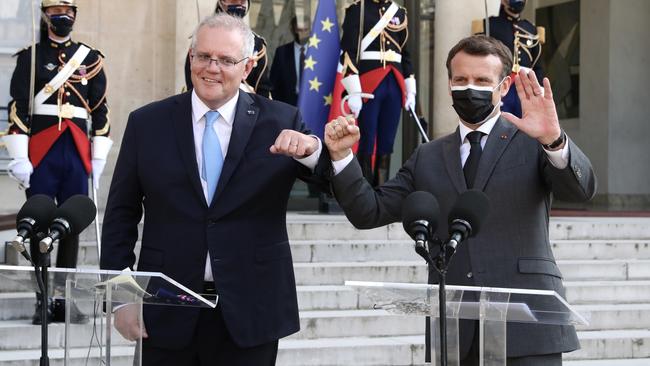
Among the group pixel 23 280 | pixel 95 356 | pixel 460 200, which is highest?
pixel 460 200

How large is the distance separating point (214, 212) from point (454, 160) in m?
0.84

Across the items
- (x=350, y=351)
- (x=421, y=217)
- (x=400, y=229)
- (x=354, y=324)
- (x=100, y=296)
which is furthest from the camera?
(x=400, y=229)

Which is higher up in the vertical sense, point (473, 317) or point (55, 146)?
point (55, 146)

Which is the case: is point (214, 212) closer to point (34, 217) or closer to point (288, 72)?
point (34, 217)

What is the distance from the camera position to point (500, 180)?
395 centimetres

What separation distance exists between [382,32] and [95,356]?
6752mm

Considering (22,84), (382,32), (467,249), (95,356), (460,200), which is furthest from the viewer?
(382,32)

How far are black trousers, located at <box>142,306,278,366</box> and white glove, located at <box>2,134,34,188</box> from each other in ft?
12.2

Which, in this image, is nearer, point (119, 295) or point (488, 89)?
point (119, 295)

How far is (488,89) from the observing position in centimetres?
395

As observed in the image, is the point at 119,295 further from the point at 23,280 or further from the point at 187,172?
the point at 187,172

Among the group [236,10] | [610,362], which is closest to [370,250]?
[610,362]

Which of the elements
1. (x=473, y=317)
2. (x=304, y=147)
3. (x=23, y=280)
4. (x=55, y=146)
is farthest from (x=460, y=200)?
(x=55, y=146)

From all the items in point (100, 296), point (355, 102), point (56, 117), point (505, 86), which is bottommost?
point (100, 296)
